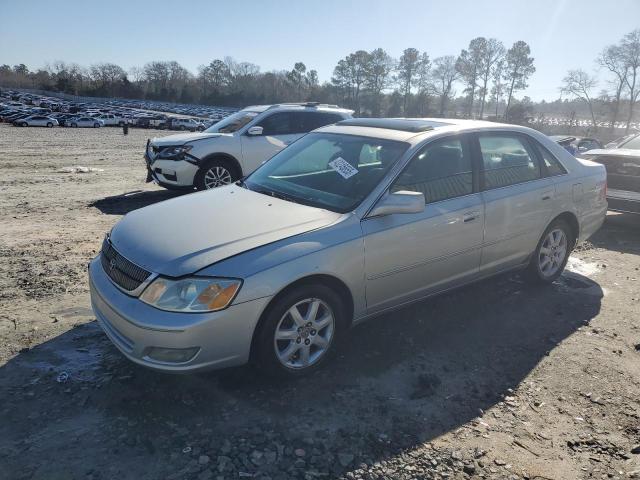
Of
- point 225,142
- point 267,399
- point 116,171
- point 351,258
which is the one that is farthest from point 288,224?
point 116,171

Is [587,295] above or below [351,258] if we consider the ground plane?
below

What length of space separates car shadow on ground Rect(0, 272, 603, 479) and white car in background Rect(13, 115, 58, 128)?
42.9 metres

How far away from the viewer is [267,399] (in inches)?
120

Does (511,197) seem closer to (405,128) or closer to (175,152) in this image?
(405,128)

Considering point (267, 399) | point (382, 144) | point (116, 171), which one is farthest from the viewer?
point (116, 171)

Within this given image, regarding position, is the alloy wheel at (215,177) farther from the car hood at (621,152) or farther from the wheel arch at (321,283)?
the car hood at (621,152)

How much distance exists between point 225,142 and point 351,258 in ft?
19.7

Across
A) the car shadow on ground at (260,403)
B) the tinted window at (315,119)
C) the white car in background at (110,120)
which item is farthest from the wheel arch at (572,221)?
the white car in background at (110,120)

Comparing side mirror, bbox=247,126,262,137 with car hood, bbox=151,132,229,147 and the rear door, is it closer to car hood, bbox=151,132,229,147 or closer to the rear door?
car hood, bbox=151,132,229,147

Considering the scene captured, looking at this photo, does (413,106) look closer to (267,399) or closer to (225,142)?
(225,142)

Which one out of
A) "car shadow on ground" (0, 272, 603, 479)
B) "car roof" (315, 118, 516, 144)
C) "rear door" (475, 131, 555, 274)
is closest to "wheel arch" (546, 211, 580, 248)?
"rear door" (475, 131, 555, 274)

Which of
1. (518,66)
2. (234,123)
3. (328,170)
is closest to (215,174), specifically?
(234,123)

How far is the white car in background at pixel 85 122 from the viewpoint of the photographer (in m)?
43.1

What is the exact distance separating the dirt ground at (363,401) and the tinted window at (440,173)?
1.18 m
